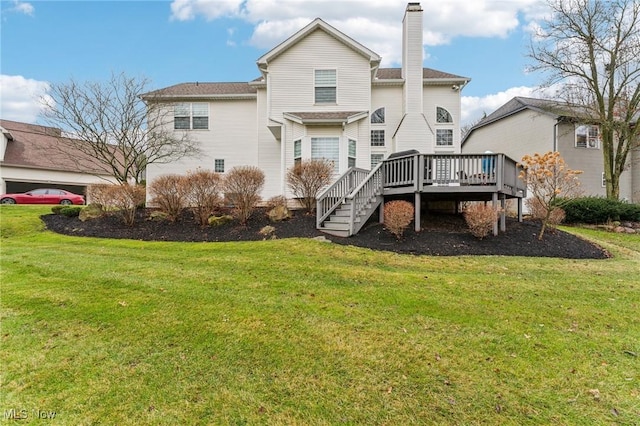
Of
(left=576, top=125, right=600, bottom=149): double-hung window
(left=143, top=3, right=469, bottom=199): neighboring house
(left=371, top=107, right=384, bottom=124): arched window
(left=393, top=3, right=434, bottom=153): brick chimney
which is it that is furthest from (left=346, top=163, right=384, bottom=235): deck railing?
(left=576, top=125, right=600, bottom=149): double-hung window

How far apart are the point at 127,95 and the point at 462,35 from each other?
637 inches

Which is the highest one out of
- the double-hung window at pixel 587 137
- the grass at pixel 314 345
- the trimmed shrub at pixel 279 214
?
the double-hung window at pixel 587 137

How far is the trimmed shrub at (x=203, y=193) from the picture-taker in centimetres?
1061

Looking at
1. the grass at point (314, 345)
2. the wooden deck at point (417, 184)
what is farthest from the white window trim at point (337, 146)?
the grass at point (314, 345)

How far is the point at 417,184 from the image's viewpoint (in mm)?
9648

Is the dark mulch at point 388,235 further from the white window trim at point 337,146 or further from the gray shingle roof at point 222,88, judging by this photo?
the gray shingle roof at point 222,88

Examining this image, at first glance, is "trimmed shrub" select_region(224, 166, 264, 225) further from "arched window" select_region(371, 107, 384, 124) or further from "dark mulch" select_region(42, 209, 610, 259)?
"arched window" select_region(371, 107, 384, 124)

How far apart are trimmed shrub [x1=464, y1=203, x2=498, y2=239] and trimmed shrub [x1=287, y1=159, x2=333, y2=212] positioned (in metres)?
4.85

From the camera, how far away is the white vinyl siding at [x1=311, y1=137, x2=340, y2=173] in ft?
45.5

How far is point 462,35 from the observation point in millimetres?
14438

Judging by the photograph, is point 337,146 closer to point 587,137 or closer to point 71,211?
point 71,211

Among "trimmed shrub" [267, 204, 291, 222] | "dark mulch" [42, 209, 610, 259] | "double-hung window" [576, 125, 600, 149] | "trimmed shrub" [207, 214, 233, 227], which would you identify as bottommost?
"dark mulch" [42, 209, 610, 259]

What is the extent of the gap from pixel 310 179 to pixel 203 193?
3.65 meters

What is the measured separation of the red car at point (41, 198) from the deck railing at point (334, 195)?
66.8 feet
